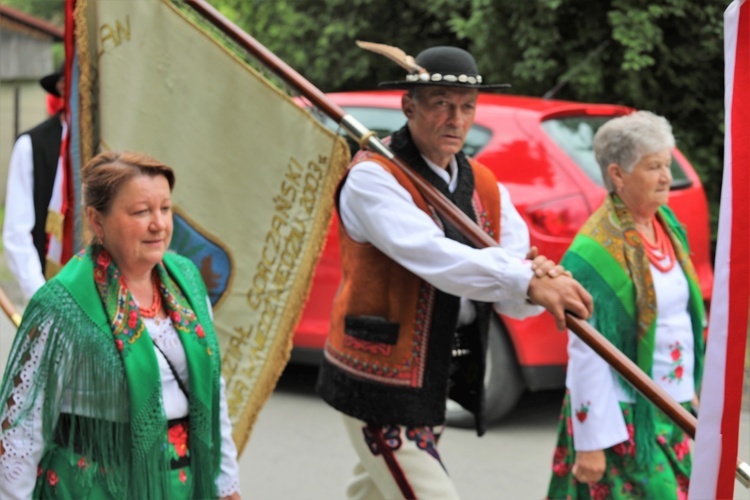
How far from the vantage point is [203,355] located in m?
3.54

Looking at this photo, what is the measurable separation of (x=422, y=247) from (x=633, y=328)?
0.93m

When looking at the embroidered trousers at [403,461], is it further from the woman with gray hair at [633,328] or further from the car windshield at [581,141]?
the car windshield at [581,141]

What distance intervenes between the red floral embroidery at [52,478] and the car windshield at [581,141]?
4038 millimetres

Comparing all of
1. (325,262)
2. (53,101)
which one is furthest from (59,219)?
(325,262)

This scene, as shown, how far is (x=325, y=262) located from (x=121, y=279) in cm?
392

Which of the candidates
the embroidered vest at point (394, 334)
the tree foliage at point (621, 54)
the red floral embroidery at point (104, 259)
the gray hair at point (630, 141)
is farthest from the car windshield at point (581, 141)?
the red floral embroidery at point (104, 259)

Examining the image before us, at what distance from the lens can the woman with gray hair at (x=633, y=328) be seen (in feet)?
14.4

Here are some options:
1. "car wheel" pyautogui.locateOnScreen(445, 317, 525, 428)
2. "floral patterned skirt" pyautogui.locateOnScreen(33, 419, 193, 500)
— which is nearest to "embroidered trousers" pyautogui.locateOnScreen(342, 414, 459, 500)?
"floral patterned skirt" pyautogui.locateOnScreen(33, 419, 193, 500)

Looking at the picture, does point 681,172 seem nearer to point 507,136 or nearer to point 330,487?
point 507,136

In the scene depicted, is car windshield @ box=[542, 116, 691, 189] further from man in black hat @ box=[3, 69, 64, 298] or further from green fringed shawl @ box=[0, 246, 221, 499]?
green fringed shawl @ box=[0, 246, 221, 499]

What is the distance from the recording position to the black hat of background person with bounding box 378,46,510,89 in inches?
162

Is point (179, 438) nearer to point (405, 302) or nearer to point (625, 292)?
point (405, 302)

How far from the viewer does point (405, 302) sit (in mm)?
4117

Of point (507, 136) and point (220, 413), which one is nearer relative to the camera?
point (220, 413)
